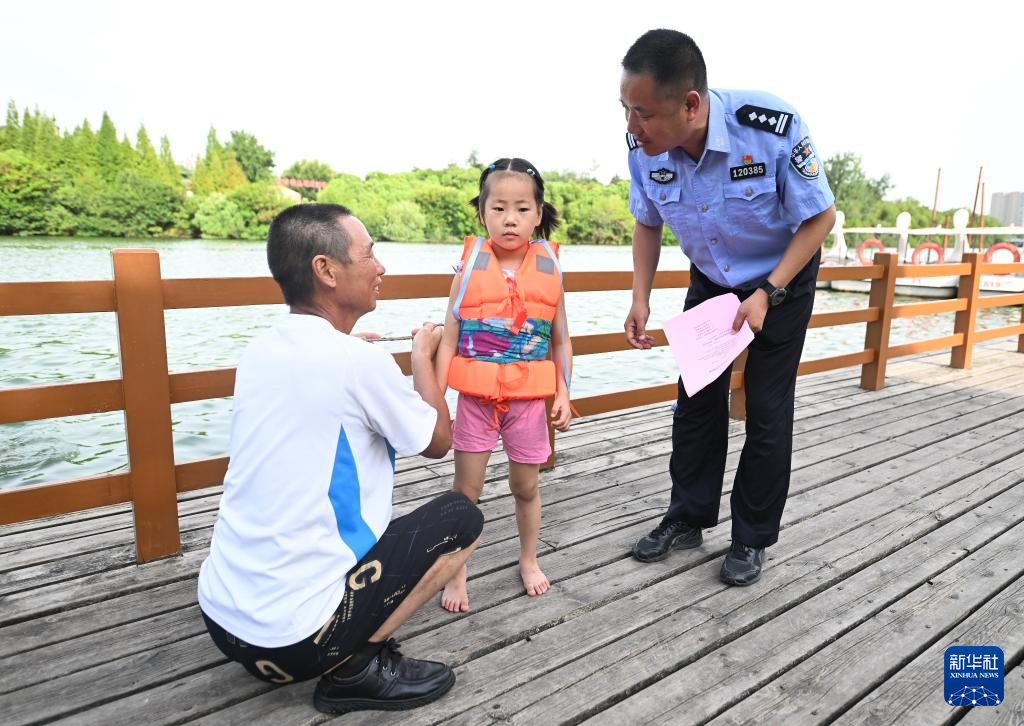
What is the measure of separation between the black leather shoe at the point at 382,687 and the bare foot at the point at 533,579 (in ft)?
1.83

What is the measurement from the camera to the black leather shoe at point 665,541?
2377 millimetres

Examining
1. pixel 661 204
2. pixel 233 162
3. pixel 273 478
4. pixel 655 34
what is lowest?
pixel 273 478

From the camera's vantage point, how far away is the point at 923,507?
9.53ft

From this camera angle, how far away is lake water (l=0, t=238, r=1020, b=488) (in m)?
5.93

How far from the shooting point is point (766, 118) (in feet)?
6.45

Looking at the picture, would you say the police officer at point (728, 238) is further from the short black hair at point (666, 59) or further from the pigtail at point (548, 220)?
the pigtail at point (548, 220)

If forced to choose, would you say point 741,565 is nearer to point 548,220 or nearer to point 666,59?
point 548,220

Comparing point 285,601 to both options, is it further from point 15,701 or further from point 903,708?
point 903,708

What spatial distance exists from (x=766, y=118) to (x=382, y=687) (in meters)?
1.81

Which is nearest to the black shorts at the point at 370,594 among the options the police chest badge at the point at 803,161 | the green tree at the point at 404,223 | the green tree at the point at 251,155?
the police chest badge at the point at 803,161

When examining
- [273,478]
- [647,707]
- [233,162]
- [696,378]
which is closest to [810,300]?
[696,378]

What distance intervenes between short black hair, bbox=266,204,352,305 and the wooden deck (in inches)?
38.2

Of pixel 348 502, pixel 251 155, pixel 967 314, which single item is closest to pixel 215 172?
pixel 251 155

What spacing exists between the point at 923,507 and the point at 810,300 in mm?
1334
